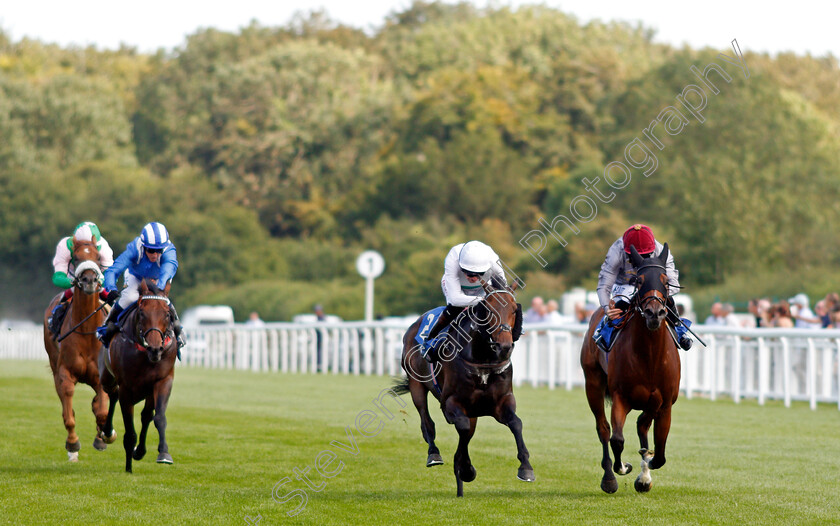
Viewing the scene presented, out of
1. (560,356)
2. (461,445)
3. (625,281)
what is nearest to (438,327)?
(461,445)

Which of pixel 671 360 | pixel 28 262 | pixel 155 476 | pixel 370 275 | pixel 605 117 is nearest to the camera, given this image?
pixel 671 360

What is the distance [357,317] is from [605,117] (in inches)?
632

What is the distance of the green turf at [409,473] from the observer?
287 inches

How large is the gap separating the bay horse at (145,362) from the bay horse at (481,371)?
2.11 metres

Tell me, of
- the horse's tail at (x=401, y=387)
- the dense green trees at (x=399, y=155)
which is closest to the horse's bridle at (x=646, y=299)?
the horse's tail at (x=401, y=387)

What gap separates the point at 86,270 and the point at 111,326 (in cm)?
82

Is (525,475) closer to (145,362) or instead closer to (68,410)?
(145,362)

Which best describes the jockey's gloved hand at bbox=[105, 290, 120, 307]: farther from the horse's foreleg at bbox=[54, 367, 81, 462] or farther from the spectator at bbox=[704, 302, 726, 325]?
the spectator at bbox=[704, 302, 726, 325]

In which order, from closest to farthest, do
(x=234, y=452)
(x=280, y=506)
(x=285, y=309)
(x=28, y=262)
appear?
1. (x=280, y=506)
2. (x=234, y=452)
3. (x=285, y=309)
4. (x=28, y=262)

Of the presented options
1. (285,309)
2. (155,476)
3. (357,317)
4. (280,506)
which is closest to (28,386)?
(155,476)

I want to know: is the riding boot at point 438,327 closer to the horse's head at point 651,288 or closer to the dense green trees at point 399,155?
the horse's head at point 651,288

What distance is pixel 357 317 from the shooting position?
126ft

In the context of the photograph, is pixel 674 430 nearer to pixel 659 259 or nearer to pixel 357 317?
pixel 659 259

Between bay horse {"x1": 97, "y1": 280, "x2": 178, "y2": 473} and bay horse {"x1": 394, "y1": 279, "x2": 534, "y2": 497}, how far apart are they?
2.11 m
